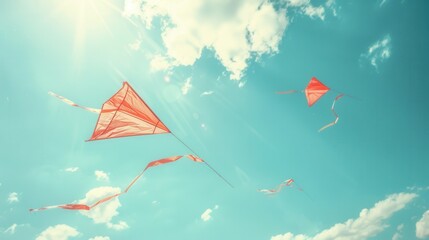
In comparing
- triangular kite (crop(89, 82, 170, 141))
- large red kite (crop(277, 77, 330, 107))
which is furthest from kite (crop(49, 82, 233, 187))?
large red kite (crop(277, 77, 330, 107))

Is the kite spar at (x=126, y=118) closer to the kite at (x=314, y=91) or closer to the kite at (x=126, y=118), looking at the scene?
the kite at (x=126, y=118)

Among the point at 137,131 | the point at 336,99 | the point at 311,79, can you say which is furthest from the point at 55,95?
the point at 336,99

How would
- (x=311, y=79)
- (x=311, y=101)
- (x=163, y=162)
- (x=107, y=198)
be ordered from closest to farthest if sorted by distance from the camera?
(x=107, y=198)
(x=163, y=162)
(x=311, y=79)
(x=311, y=101)

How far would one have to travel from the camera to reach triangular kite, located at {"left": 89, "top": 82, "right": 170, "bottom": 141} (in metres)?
9.99

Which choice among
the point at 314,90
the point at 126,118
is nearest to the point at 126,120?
the point at 126,118

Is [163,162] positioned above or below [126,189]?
above

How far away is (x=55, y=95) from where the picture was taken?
1113 cm

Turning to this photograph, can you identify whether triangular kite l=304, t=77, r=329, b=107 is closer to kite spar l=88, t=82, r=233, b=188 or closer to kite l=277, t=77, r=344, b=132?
kite l=277, t=77, r=344, b=132

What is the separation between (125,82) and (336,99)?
1471 cm

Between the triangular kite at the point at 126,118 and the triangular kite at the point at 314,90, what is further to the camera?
the triangular kite at the point at 314,90

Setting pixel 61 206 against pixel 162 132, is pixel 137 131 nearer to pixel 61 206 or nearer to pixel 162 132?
pixel 162 132

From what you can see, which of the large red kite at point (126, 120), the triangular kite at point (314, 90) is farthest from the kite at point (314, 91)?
the large red kite at point (126, 120)

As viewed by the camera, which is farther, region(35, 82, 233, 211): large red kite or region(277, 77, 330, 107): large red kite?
region(277, 77, 330, 107): large red kite

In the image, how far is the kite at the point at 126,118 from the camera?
998 cm
